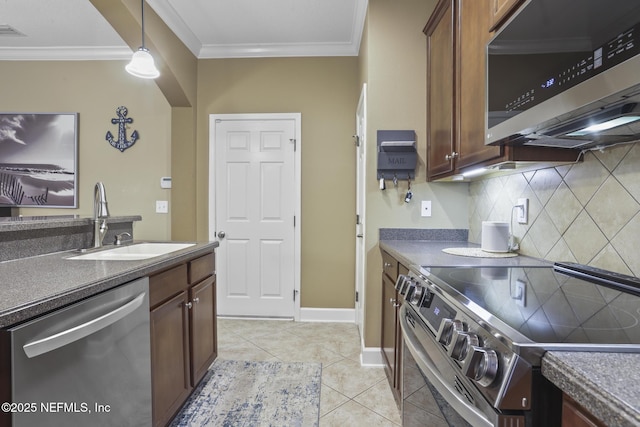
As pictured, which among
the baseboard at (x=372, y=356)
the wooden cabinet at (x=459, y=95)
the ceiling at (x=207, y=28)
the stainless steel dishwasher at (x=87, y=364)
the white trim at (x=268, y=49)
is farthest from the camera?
the white trim at (x=268, y=49)

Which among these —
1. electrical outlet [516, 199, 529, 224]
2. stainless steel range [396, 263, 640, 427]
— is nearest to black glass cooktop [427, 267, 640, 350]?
stainless steel range [396, 263, 640, 427]

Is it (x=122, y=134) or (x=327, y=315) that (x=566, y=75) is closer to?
(x=327, y=315)

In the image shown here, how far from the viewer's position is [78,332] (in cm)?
96

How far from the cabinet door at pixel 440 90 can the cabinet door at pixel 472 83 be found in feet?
0.32

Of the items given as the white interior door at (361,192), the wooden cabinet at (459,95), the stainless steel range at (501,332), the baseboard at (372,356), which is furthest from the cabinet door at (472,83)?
the baseboard at (372,356)

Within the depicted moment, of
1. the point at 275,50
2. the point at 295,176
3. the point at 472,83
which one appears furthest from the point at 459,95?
the point at 275,50

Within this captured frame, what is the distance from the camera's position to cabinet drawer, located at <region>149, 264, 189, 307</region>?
139 cm

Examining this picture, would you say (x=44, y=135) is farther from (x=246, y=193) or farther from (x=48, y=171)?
(x=246, y=193)

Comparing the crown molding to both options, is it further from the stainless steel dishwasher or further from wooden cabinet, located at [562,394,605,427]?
wooden cabinet, located at [562,394,605,427]

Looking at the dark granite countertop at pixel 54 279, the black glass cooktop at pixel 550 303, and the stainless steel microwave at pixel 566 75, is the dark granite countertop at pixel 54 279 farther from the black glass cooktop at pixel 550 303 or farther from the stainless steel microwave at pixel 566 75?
the stainless steel microwave at pixel 566 75

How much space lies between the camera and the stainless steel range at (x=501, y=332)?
1.90 feet

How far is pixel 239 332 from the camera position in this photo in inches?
115

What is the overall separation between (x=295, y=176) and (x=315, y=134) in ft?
1.53

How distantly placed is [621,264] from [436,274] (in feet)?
1.96
